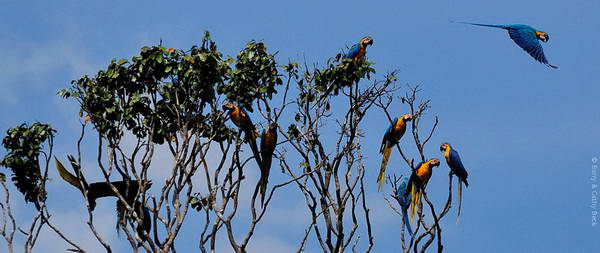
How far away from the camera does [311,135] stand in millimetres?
12625

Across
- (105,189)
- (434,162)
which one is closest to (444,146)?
(434,162)

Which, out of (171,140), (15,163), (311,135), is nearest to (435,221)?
(311,135)

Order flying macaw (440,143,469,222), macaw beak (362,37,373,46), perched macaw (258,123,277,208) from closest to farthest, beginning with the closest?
flying macaw (440,143,469,222), perched macaw (258,123,277,208), macaw beak (362,37,373,46)

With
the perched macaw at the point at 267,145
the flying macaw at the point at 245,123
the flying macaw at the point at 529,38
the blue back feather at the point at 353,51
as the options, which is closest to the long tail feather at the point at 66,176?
the flying macaw at the point at 245,123

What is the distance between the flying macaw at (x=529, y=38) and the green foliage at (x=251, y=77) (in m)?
2.75

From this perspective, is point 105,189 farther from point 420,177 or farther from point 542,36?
point 542,36

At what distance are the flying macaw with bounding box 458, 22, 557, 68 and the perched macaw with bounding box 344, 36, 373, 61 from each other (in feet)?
5.01

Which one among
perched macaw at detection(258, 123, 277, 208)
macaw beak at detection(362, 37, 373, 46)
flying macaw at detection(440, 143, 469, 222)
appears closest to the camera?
flying macaw at detection(440, 143, 469, 222)

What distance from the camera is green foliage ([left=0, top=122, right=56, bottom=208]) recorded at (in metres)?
11.6

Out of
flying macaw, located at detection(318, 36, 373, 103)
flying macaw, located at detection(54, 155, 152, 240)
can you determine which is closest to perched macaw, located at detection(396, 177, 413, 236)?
flying macaw, located at detection(318, 36, 373, 103)

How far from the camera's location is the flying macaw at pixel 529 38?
12180 mm

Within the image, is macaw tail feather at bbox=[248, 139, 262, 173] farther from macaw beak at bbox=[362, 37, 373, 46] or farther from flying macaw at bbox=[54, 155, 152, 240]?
macaw beak at bbox=[362, 37, 373, 46]

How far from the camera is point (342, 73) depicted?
39.2ft

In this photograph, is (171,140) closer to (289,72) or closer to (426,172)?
(289,72)
